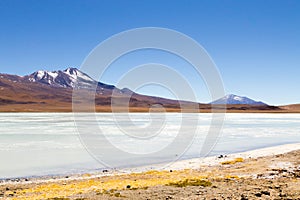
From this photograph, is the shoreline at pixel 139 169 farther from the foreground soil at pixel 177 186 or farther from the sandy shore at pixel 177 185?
the foreground soil at pixel 177 186

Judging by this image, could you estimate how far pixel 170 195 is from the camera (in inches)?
396

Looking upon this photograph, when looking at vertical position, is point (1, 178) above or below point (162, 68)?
below

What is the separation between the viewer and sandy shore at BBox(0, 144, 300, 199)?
10094 millimetres

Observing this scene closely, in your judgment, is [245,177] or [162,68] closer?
[245,177]

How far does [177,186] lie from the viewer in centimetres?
1153

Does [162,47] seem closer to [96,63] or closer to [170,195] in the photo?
[96,63]

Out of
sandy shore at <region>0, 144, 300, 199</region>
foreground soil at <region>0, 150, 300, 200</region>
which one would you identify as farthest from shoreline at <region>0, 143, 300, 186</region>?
foreground soil at <region>0, 150, 300, 200</region>

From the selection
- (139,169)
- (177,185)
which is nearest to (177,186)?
(177,185)

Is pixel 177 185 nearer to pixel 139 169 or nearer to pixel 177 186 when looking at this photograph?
pixel 177 186

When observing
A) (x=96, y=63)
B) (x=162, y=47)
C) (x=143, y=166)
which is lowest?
(x=143, y=166)

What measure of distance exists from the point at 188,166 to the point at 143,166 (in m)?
2.46

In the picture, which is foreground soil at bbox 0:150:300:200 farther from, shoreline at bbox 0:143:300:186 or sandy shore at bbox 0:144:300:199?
shoreline at bbox 0:143:300:186

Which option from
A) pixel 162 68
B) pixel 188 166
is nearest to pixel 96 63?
pixel 188 166

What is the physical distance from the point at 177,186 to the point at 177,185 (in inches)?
5.6
